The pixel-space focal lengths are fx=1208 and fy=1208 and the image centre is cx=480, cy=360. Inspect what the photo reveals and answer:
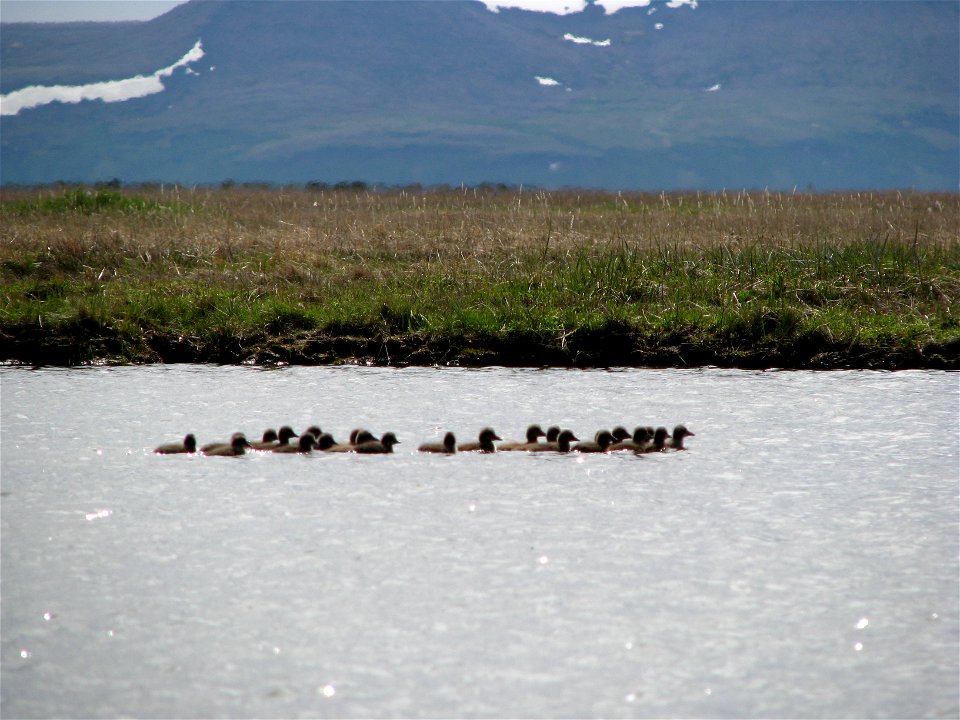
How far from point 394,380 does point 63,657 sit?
7017 mm

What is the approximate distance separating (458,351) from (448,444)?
4443 mm

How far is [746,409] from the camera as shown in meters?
10.8

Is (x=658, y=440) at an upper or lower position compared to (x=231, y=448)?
upper

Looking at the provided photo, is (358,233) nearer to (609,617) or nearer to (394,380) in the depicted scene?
(394,380)

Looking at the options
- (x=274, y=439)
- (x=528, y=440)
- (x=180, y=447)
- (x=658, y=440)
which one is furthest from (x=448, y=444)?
(x=180, y=447)

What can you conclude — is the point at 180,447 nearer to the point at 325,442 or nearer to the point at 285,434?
the point at 285,434

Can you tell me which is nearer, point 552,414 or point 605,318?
point 552,414

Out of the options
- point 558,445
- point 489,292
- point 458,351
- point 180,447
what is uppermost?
point 489,292

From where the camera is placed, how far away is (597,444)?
363 inches

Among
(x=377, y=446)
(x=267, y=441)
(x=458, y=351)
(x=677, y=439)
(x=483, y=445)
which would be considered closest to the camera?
(x=377, y=446)

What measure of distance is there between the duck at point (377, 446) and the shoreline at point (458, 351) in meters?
4.28

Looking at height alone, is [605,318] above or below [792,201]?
below

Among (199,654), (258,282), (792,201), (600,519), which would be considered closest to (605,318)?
(258,282)

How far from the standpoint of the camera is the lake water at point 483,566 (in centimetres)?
519
